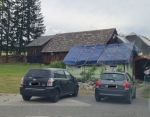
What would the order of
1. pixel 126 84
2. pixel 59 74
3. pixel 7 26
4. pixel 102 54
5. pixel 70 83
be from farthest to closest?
pixel 7 26 → pixel 102 54 → pixel 70 83 → pixel 59 74 → pixel 126 84

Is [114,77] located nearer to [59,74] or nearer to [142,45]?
[59,74]

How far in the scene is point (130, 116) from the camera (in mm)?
9531

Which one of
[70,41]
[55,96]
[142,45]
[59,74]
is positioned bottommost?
[55,96]

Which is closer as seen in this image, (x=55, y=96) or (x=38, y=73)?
(x=55, y=96)

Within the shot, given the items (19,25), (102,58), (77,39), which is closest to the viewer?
(102,58)

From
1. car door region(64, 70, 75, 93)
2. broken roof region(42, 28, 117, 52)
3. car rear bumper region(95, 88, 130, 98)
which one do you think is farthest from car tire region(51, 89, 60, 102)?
broken roof region(42, 28, 117, 52)

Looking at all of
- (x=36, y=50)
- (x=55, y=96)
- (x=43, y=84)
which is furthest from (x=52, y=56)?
(x=43, y=84)

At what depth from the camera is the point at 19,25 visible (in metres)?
60.8

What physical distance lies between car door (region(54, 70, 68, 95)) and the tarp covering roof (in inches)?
509

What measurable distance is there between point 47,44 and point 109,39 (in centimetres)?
1386

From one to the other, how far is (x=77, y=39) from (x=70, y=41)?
4.32 ft

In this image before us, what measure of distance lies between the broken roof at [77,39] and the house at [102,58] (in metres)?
12.9

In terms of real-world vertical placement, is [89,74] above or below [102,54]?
below

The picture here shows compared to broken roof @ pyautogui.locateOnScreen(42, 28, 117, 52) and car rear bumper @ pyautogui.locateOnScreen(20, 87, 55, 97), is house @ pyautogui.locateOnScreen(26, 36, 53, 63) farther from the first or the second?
car rear bumper @ pyautogui.locateOnScreen(20, 87, 55, 97)
